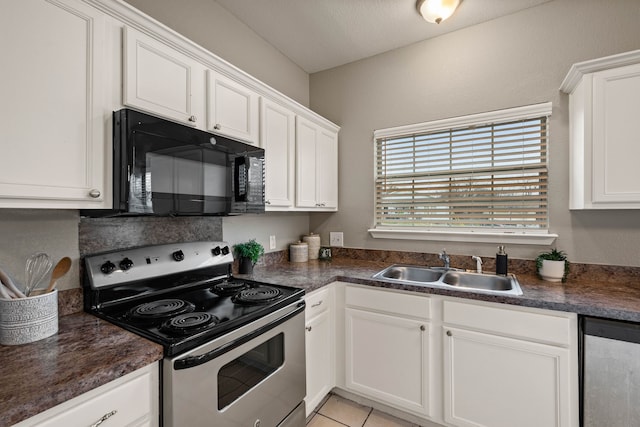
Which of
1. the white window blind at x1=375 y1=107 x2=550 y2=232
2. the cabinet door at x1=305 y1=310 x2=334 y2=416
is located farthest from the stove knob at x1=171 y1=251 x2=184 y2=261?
the white window blind at x1=375 y1=107 x2=550 y2=232

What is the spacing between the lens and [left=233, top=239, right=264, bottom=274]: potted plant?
207cm

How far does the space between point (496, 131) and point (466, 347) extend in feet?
5.12

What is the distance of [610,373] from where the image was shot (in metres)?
1.34

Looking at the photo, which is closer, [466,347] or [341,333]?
[466,347]

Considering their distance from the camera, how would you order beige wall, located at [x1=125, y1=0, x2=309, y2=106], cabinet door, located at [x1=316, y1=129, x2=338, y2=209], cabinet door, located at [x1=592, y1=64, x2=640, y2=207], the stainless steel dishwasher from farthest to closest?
1. cabinet door, located at [x1=316, y1=129, x2=338, y2=209]
2. beige wall, located at [x1=125, y1=0, x2=309, y2=106]
3. cabinet door, located at [x1=592, y1=64, x2=640, y2=207]
4. the stainless steel dishwasher

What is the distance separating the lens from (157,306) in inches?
52.9

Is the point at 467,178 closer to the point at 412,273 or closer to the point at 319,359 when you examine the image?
the point at 412,273

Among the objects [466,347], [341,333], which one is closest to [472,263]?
[466,347]

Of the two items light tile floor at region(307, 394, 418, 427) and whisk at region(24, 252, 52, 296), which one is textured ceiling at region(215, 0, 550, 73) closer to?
whisk at region(24, 252, 52, 296)

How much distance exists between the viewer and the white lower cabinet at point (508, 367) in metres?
1.45

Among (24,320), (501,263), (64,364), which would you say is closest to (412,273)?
(501,263)

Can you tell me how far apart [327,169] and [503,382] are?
6.30 ft

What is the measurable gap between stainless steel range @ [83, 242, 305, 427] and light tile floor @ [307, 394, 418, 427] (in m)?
0.36

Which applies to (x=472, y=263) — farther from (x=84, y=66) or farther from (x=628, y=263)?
(x=84, y=66)
